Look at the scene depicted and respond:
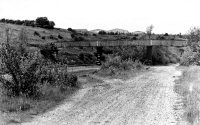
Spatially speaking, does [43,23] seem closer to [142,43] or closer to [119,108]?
[142,43]

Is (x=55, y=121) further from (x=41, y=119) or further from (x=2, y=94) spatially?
(x=2, y=94)

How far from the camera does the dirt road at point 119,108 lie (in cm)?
1449

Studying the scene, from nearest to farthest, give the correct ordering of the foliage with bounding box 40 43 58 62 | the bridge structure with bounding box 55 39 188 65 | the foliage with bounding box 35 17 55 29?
the bridge structure with bounding box 55 39 188 65, the foliage with bounding box 40 43 58 62, the foliage with bounding box 35 17 55 29

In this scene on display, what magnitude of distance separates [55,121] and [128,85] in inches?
505

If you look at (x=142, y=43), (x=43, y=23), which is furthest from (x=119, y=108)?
(x=43, y=23)

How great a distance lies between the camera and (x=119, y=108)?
1708cm

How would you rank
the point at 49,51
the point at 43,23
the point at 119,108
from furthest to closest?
the point at 43,23
the point at 49,51
the point at 119,108

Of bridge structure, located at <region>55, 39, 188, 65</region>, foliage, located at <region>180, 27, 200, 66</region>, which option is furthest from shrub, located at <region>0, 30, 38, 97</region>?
bridge structure, located at <region>55, 39, 188, 65</region>

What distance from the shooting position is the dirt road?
47.5 feet

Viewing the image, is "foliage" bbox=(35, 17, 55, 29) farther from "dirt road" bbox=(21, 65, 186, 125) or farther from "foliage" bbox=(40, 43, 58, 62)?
"dirt road" bbox=(21, 65, 186, 125)

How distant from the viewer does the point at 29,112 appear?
52.1ft

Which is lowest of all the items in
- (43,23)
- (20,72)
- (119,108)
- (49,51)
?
(49,51)

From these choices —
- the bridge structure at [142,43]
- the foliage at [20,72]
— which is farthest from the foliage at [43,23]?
the foliage at [20,72]

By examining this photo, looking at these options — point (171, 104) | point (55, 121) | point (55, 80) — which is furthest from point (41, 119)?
point (55, 80)
